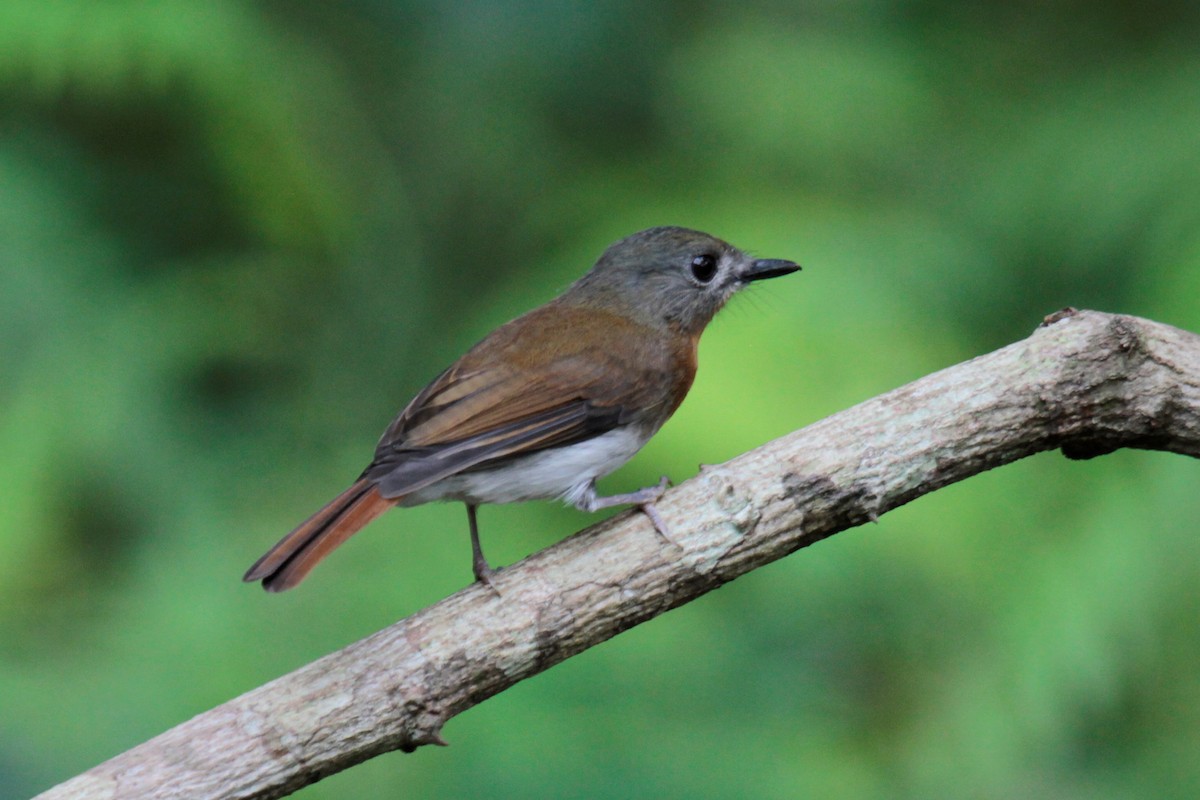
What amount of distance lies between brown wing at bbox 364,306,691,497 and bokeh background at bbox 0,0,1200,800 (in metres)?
0.62

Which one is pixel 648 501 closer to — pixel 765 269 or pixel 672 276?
pixel 672 276

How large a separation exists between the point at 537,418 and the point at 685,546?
546 millimetres

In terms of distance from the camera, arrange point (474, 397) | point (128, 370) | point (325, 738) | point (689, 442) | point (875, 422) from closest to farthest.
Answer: point (325, 738) → point (875, 422) → point (474, 397) → point (689, 442) → point (128, 370)

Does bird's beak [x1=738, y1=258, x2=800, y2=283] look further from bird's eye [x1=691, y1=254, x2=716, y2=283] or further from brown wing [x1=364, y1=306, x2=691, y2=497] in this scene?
brown wing [x1=364, y1=306, x2=691, y2=497]

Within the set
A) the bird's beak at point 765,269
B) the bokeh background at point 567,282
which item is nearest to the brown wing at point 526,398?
the bird's beak at point 765,269

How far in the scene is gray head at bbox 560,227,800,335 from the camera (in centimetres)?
365

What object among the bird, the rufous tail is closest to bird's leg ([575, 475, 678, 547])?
the bird

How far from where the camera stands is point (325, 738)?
2578 mm

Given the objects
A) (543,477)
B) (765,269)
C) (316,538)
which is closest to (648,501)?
(543,477)

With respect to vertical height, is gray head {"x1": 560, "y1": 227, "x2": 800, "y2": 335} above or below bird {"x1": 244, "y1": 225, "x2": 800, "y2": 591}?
above

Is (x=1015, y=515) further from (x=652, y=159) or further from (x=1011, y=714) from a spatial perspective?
(x=652, y=159)

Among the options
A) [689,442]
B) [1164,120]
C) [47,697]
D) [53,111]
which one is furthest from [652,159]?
[47,697]

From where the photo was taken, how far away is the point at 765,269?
376 cm

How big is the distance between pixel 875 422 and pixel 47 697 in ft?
7.87
